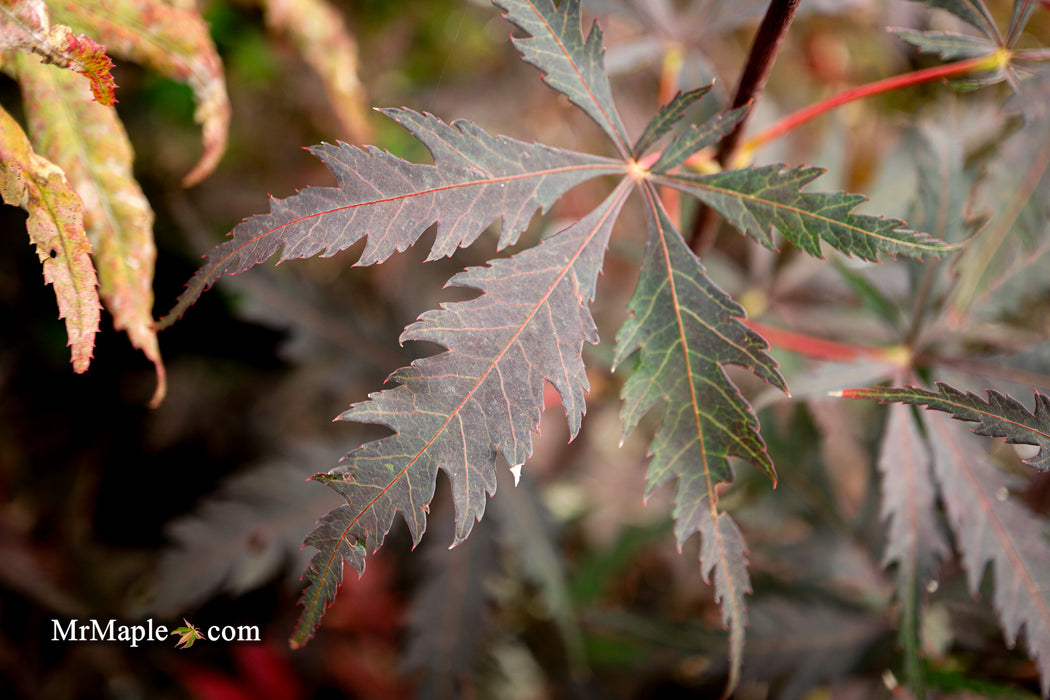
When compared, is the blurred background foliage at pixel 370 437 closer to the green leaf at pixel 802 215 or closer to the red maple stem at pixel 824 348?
the red maple stem at pixel 824 348

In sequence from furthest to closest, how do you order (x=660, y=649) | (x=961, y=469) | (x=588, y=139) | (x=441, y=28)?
(x=588, y=139) < (x=441, y=28) < (x=660, y=649) < (x=961, y=469)

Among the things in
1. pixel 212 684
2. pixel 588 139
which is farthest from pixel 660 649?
pixel 588 139

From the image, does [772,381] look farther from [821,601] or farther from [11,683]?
[11,683]

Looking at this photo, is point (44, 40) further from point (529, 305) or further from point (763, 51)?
point (763, 51)

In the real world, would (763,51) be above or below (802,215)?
above

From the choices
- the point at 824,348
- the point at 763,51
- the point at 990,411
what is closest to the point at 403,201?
the point at 763,51

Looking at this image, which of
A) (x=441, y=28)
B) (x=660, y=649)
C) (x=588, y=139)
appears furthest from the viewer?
(x=588, y=139)

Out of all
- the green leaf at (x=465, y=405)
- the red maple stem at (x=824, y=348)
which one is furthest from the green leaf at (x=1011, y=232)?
the green leaf at (x=465, y=405)

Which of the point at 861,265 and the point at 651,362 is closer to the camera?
the point at 651,362
